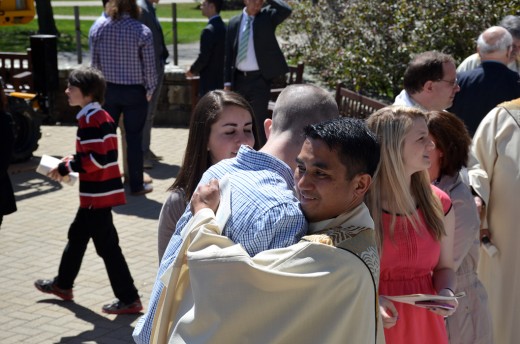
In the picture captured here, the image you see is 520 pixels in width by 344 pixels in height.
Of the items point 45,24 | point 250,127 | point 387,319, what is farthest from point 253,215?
point 45,24

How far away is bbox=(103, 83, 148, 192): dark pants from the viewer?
9.50 m

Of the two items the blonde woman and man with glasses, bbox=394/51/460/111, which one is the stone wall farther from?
the blonde woman

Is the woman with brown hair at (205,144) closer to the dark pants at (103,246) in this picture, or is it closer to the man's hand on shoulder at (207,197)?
the man's hand on shoulder at (207,197)

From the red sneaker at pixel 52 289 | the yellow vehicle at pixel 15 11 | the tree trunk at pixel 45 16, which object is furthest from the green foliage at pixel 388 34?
the tree trunk at pixel 45 16

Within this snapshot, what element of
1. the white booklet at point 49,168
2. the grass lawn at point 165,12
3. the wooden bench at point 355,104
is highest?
the wooden bench at point 355,104

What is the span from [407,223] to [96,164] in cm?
309

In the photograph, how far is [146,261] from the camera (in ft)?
24.5

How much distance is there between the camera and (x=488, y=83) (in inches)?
247

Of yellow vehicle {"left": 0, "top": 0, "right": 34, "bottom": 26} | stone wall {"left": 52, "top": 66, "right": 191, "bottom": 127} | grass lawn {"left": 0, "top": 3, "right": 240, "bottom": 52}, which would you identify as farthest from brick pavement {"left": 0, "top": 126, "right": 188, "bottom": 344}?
grass lawn {"left": 0, "top": 3, "right": 240, "bottom": 52}

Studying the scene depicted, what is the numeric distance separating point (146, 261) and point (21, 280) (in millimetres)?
1054

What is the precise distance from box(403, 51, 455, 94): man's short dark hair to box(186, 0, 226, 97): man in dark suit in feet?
19.2

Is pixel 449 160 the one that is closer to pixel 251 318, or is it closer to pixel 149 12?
pixel 251 318

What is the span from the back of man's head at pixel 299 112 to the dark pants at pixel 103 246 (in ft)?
10.6

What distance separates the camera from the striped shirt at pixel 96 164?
20.4ft
